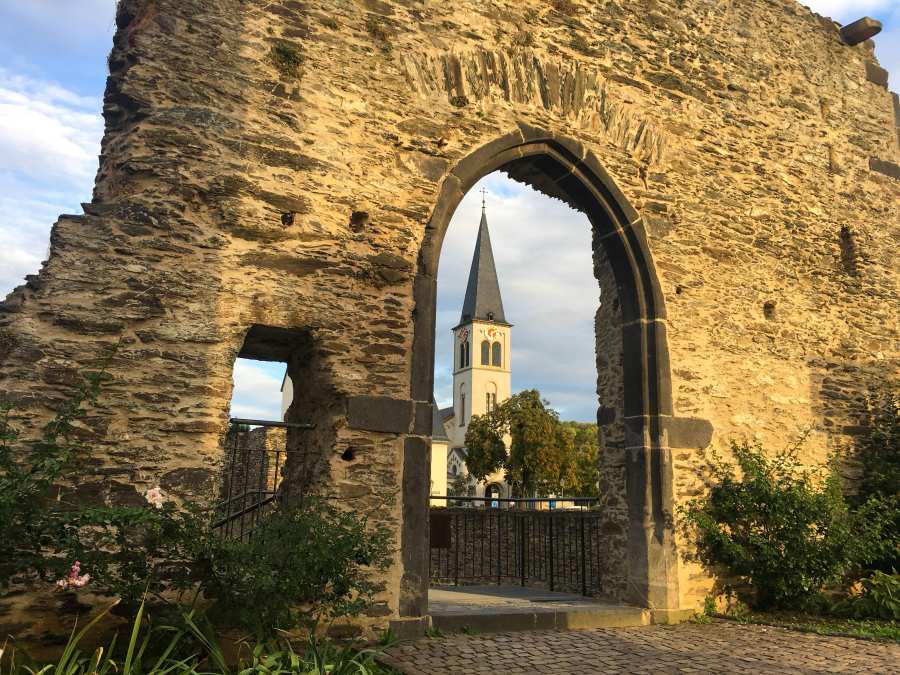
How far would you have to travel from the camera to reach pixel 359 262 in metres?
5.58

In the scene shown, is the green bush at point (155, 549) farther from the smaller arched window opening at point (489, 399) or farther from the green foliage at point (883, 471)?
the smaller arched window opening at point (489, 399)

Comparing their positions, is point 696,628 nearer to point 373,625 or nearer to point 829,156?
point 373,625

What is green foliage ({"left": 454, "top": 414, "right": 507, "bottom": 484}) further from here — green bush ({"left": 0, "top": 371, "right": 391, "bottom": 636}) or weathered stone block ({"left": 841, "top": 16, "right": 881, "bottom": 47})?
green bush ({"left": 0, "top": 371, "right": 391, "bottom": 636})

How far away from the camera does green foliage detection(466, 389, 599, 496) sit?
3059 cm

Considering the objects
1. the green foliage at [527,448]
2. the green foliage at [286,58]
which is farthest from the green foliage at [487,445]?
the green foliage at [286,58]

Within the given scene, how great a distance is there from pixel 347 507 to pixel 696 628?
3.11 m

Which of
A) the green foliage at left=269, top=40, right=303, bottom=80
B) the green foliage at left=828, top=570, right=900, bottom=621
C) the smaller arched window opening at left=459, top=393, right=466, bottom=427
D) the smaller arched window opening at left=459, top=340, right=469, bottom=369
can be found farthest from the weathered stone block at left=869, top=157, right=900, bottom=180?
the smaller arched window opening at left=459, top=393, right=466, bottom=427

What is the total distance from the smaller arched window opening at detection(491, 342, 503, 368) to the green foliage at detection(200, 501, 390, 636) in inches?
2065

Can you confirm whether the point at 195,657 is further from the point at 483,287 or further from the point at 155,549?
the point at 483,287

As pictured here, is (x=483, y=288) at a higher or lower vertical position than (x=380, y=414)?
higher

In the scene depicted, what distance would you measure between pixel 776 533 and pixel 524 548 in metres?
3.48

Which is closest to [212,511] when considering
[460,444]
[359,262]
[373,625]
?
[373,625]

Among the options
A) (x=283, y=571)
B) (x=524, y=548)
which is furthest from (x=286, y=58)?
(x=524, y=548)

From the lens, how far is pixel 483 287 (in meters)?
54.7
